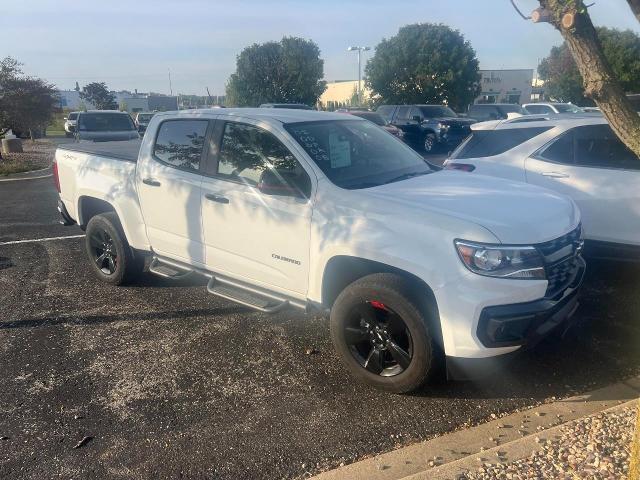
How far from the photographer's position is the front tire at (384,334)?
3.48 m

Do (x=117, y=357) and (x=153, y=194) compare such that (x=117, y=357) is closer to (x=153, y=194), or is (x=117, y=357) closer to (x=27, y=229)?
(x=153, y=194)

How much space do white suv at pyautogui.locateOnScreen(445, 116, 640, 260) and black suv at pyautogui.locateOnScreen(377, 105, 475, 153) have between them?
1362cm

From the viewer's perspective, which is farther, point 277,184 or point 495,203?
point 277,184

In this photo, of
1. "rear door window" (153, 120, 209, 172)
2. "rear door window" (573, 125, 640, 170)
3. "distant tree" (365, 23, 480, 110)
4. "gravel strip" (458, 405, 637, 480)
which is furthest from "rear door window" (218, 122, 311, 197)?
"distant tree" (365, 23, 480, 110)

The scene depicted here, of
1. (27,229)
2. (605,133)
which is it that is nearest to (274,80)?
(27,229)

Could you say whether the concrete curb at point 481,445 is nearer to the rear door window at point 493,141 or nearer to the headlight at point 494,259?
the headlight at point 494,259

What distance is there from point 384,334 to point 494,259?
883 mm

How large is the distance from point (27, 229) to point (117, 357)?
512 cm

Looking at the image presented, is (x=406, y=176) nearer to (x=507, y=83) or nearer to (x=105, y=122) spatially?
(x=105, y=122)

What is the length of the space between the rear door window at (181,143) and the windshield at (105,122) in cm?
1300

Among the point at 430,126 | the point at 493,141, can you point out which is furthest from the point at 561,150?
the point at 430,126

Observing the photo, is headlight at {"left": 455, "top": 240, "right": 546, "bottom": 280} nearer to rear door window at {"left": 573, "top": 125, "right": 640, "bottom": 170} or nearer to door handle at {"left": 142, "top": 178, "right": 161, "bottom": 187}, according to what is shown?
rear door window at {"left": 573, "top": 125, "right": 640, "bottom": 170}

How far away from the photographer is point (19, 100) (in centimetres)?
1800

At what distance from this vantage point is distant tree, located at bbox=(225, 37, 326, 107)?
4675cm
